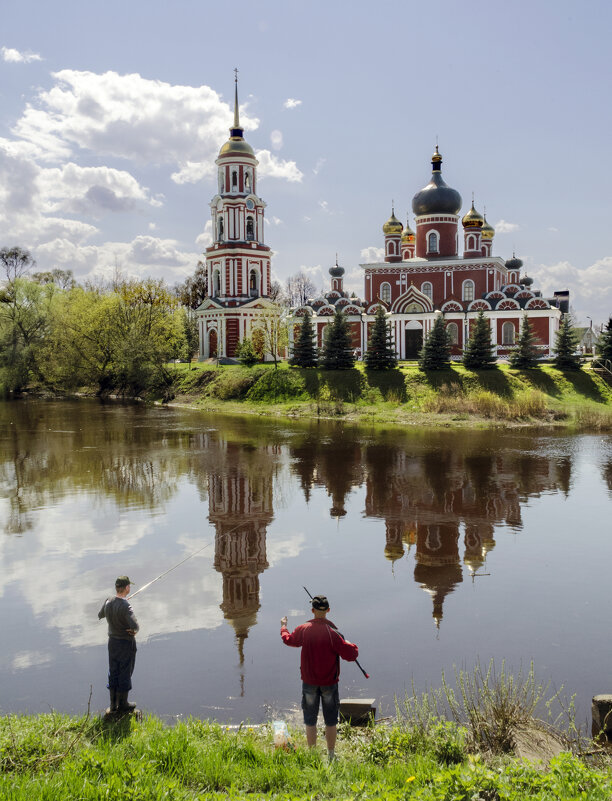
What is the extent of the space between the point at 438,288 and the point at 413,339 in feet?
19.6

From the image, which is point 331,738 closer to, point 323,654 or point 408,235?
point 323,654

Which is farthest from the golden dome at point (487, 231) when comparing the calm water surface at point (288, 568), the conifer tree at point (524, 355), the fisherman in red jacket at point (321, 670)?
the fisherman in red jacket at point (321, 670)

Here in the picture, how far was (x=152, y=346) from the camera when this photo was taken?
158 ft

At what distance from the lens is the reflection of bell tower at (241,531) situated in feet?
30.2

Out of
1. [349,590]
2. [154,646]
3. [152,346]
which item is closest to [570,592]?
[349,590]

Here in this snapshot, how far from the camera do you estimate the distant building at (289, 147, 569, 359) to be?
161ft

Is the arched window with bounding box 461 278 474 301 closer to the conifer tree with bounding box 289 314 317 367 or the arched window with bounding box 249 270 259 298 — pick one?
the conifer tree with bounding box 289 314 317 367

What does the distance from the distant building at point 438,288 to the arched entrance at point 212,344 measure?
6.36m

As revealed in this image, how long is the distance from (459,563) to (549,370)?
32225mm

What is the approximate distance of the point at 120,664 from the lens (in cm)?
640

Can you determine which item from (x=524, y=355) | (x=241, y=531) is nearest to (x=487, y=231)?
(x=524, y=355)

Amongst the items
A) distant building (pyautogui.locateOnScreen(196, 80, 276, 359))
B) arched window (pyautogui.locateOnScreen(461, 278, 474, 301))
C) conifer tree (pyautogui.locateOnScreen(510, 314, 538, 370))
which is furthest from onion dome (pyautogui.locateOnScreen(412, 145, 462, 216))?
conifer tree (pyautogui.locateOnScreen(510, 314, 538, 370))

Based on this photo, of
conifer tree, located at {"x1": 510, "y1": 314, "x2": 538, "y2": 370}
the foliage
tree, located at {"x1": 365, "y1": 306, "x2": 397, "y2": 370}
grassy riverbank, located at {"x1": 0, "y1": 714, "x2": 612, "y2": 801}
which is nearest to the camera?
grassy riverbank, located at {"x1": 0, "y1": 714, "x2": 612, "y2": 801}

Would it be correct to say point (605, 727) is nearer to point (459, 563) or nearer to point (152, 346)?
point (459, 563)
